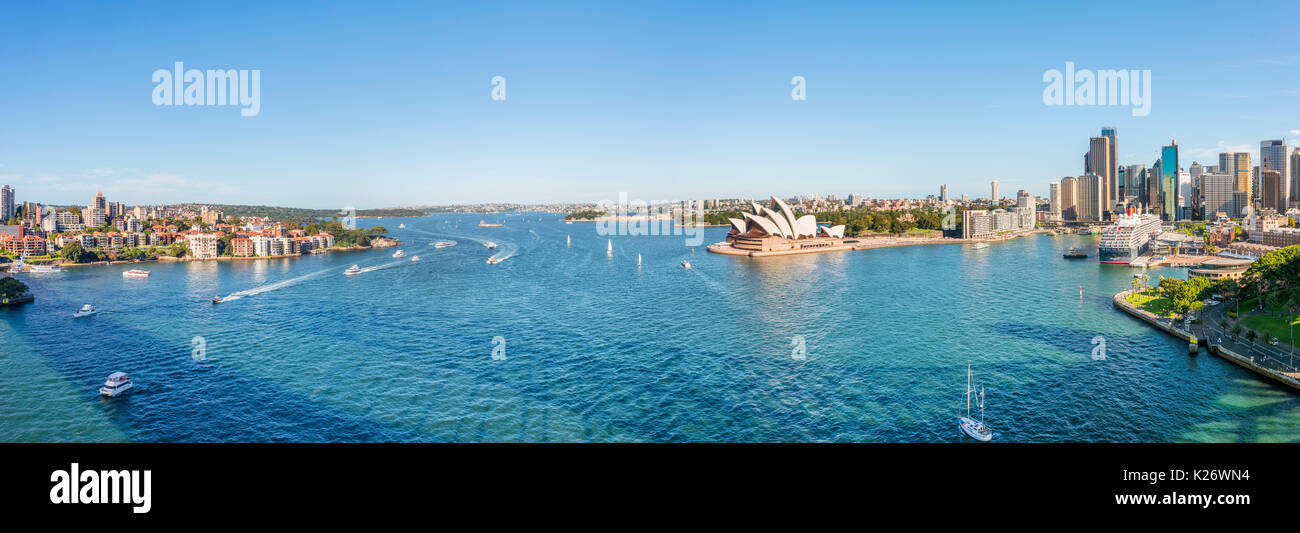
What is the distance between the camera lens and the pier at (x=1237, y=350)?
30.4ft

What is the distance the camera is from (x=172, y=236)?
3509 centimetres

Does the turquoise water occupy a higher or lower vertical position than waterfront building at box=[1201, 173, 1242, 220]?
lower

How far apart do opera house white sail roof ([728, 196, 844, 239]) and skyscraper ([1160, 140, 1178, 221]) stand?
3790 cm

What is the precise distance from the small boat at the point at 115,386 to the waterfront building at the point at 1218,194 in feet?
210

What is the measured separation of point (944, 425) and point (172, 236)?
38.7 meters

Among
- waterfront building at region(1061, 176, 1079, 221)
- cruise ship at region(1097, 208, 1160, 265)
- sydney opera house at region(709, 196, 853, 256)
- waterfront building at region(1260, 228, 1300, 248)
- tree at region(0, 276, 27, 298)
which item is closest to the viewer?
tree at region(0, 276, 27, 298)

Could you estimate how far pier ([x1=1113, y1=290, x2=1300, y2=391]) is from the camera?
30.4 ft

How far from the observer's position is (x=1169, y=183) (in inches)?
2164

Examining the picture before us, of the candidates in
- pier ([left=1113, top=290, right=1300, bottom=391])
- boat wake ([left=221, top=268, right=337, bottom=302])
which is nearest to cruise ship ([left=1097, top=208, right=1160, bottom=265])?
pier ([left=1113, top=290, right=1300, bottom=391])

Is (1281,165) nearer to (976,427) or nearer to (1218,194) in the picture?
(1218,194)

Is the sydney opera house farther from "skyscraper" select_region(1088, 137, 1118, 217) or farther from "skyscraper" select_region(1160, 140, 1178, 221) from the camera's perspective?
"skyscraper" select_region(1088, 137, 1118, 217)

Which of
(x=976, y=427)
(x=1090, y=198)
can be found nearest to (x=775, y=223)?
(x=976, y=427)
